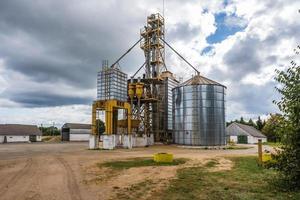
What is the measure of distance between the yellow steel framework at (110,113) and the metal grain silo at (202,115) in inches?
319

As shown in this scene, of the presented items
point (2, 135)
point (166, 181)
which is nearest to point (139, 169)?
point (166, 181)

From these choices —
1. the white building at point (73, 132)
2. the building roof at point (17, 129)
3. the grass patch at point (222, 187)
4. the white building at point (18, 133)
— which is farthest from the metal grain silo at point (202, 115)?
the building roof at point (17, 129)

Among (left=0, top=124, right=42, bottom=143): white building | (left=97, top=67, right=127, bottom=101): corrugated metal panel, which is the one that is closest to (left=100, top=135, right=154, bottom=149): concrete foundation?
(left=97, top=67, right=127, bottom=101): corrugated metal panel

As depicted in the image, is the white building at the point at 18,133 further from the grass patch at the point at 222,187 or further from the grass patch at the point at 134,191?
the grass patch at the point at 134,191

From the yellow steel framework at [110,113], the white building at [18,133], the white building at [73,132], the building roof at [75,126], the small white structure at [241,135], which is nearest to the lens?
the yellow steel framework at [110,113]

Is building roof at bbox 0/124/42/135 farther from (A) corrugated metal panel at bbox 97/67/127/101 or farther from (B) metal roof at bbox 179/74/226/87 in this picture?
(B) metal roof at bbox 179/74/226/87

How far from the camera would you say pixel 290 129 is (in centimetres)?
991

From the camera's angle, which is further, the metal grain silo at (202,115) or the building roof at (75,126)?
the building roof at (75,126)

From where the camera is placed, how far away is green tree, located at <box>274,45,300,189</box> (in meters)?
9.95

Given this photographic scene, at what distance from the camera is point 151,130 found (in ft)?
168

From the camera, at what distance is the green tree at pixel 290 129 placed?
9.95 metres

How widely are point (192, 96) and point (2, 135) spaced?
1956 inches

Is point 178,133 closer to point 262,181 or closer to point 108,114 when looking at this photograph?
point 108,114

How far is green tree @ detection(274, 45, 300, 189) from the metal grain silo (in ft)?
107
